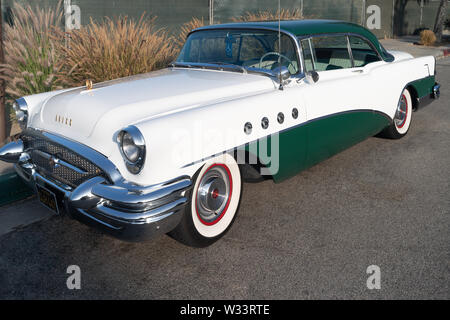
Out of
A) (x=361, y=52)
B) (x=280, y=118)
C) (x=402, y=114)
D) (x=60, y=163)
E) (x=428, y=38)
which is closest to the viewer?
(x=60, y=163)

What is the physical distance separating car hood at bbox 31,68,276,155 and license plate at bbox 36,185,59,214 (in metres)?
0.41

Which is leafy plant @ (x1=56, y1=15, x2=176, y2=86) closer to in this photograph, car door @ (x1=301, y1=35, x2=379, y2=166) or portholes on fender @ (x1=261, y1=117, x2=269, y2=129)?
car door @ (x1=301, y1=35, x2=379, y2=166)

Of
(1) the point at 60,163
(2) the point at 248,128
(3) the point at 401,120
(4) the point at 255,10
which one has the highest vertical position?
(4) the point at 255,10

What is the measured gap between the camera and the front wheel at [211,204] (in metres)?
3.02

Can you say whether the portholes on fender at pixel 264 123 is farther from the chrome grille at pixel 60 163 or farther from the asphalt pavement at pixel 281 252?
the chrome grille at pixel 60 163

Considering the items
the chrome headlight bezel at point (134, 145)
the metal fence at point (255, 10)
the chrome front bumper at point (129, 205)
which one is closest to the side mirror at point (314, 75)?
the chrome front bumper at point (129, 205)

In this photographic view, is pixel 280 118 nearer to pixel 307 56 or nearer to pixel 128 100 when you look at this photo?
pixel 307 56

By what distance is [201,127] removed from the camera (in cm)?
292

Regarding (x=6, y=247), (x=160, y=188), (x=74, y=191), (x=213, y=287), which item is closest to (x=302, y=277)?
(x=213, y=287)

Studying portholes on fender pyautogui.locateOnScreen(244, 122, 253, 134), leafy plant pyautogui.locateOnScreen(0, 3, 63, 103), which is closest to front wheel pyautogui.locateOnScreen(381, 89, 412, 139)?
portholes on fender pyautogui.locateOnScreen(244, 122, 253, 134)

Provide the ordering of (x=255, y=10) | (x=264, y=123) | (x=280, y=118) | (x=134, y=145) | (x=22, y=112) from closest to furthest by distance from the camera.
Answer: (x=134, y=145) < (x=264, y=123) < (x=280, y=118) < (x=22, y=112) < (x=255, y=10)

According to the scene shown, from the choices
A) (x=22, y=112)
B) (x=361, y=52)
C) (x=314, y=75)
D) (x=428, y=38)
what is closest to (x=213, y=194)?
(x=314, y=75)

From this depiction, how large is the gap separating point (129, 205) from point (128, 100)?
0.90 meters

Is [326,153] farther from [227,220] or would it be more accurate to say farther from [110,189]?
[110,189]
